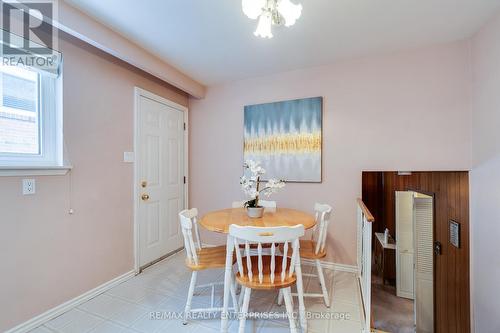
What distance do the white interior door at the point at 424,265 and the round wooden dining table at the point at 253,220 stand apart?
1.16 m

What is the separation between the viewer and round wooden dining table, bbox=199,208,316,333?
156 cm

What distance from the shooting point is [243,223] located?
5.91ft

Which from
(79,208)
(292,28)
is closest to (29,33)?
(79,208)

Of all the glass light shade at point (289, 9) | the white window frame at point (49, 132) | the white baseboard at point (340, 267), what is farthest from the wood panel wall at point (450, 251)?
the white window frame at point (49, 132)

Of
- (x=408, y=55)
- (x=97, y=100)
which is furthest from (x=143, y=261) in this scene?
(x=408, y=55)

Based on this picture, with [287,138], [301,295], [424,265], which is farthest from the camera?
[287,138]

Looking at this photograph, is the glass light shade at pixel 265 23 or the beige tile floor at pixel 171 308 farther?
the beige tile floor at pixel 171 308

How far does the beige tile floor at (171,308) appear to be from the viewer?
1.70 meters

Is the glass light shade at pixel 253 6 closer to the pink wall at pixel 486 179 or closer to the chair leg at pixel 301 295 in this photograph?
the chair leg at pixel 301 295

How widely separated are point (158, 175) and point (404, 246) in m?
2.89

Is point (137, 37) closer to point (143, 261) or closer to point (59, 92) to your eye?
point (59, 92)

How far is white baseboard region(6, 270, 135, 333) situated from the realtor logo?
6.24ft

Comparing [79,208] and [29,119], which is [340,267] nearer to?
[79,208]

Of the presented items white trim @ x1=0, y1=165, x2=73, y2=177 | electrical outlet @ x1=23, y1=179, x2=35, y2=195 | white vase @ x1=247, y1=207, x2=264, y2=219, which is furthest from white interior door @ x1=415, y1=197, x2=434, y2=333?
electrical outlet @ x1=23, y1=179, x2=35, y2=195
